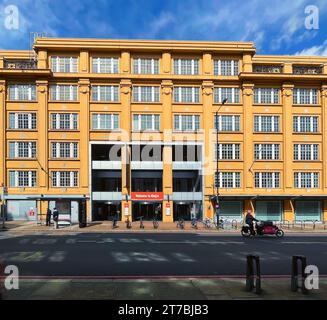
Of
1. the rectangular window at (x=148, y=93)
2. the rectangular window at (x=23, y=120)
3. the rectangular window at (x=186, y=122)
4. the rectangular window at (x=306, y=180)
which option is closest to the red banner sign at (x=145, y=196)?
the rectangular window at (x=186, y=122)

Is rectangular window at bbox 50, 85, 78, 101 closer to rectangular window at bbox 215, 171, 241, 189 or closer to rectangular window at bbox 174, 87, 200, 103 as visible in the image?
rectangular window at bbox 174, 87, 200, 103

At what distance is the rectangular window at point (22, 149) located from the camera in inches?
1676

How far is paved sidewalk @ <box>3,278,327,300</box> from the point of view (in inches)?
308

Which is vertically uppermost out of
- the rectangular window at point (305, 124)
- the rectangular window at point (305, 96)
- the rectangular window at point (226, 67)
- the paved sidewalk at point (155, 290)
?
the rectangular window at point (226, 67)

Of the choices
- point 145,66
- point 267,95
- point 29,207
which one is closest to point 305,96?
point 267,95

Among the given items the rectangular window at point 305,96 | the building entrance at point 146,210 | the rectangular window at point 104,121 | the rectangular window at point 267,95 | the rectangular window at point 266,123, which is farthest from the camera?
the rectangular window at point 305,96

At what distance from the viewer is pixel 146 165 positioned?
43500 mm

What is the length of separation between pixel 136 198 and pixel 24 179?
536 inches

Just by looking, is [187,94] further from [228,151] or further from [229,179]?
[229,179]

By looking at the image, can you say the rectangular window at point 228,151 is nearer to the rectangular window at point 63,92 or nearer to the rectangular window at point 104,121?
the rectangular window at point 104,121

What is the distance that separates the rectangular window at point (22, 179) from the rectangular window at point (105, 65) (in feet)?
49.2

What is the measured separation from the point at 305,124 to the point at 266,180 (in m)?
8.75

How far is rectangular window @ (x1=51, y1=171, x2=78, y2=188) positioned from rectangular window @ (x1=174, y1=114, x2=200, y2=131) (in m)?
13.8
